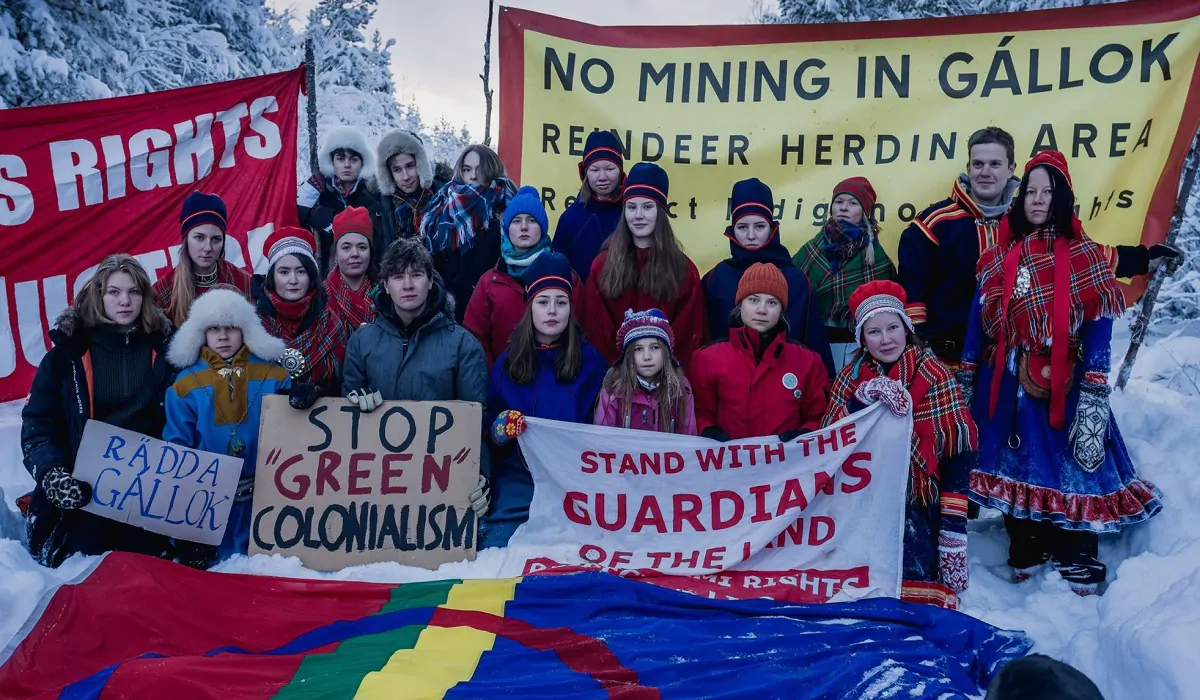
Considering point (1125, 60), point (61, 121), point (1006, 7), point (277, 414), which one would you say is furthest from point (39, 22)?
point (1006, 7)

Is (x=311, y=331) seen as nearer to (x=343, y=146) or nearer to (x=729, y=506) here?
(x=343, y=146)

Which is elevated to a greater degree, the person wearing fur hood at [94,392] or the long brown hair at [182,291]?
the long brown hair at [182,291]

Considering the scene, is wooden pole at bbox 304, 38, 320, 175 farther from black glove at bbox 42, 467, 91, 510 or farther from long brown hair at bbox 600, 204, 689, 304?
black glove at bbox 42, 467, 91, 510

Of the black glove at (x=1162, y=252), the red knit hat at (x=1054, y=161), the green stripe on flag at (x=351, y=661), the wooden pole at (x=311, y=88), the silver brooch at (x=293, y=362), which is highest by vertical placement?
the wooden pole at (x=311, y=88)

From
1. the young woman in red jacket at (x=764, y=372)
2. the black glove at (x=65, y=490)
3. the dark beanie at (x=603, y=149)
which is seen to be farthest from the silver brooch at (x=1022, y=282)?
the black glove at (x=65, y=490)

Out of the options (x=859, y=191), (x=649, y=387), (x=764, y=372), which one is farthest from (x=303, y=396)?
(x=859, y=191)

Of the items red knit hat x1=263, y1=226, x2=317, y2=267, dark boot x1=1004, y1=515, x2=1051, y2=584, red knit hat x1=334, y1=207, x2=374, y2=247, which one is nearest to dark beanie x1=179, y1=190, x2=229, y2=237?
red knit hat x1=263, y1=226, x2=317, y2=267

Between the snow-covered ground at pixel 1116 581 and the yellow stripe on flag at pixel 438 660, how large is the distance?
0.42 metres

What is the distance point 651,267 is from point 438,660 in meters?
2.46

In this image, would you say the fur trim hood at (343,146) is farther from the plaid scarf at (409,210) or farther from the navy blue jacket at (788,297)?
the navy blue jacket at (788,297)

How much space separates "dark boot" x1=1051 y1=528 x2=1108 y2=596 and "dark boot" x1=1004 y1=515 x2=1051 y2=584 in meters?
0.06

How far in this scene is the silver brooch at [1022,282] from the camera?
4.20 metres

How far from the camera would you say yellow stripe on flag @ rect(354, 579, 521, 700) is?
2.85 metres

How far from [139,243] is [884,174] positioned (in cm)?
505
